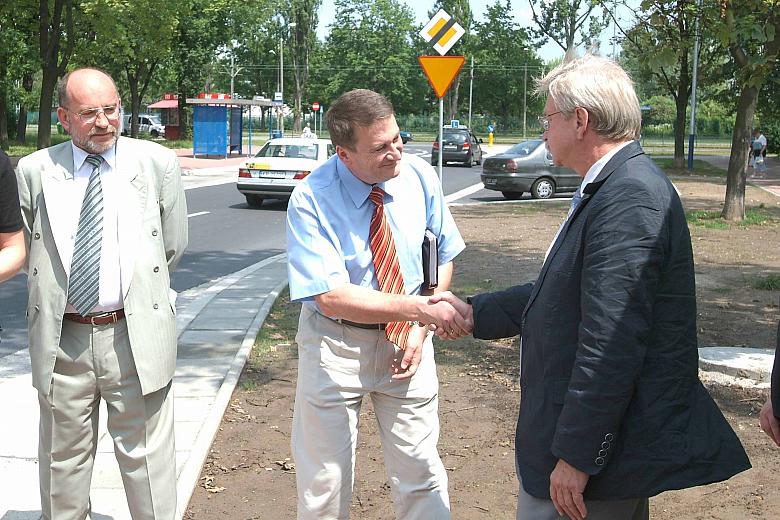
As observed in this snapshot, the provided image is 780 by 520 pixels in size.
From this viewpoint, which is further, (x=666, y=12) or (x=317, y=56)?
(x=317, y=56)

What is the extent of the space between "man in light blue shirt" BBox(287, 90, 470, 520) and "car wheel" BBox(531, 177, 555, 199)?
19.6 m

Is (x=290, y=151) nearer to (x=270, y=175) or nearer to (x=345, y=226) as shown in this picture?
(x=270, y=175)

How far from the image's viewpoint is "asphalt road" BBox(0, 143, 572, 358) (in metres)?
9.39

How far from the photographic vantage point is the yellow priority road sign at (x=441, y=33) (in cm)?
1247

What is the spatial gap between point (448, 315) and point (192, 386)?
3605 millimetres

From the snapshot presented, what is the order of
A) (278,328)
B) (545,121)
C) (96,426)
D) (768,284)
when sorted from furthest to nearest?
(768,284) < (278,328) < (96,426) < (545,121)

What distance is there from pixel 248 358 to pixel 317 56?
94588 mm

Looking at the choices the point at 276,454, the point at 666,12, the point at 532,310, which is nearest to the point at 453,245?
the point at 532,310

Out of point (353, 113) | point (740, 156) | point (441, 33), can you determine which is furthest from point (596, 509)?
point (740, 156)

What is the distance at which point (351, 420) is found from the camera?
3500mm

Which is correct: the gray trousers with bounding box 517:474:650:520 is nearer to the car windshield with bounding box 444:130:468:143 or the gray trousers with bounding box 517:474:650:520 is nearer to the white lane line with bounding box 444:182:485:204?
the white lane line with bounding box 444:182:485:204

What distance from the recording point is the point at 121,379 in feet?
12.0

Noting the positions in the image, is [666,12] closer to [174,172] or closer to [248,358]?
[248,358]

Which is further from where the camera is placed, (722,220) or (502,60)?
(502,60)
